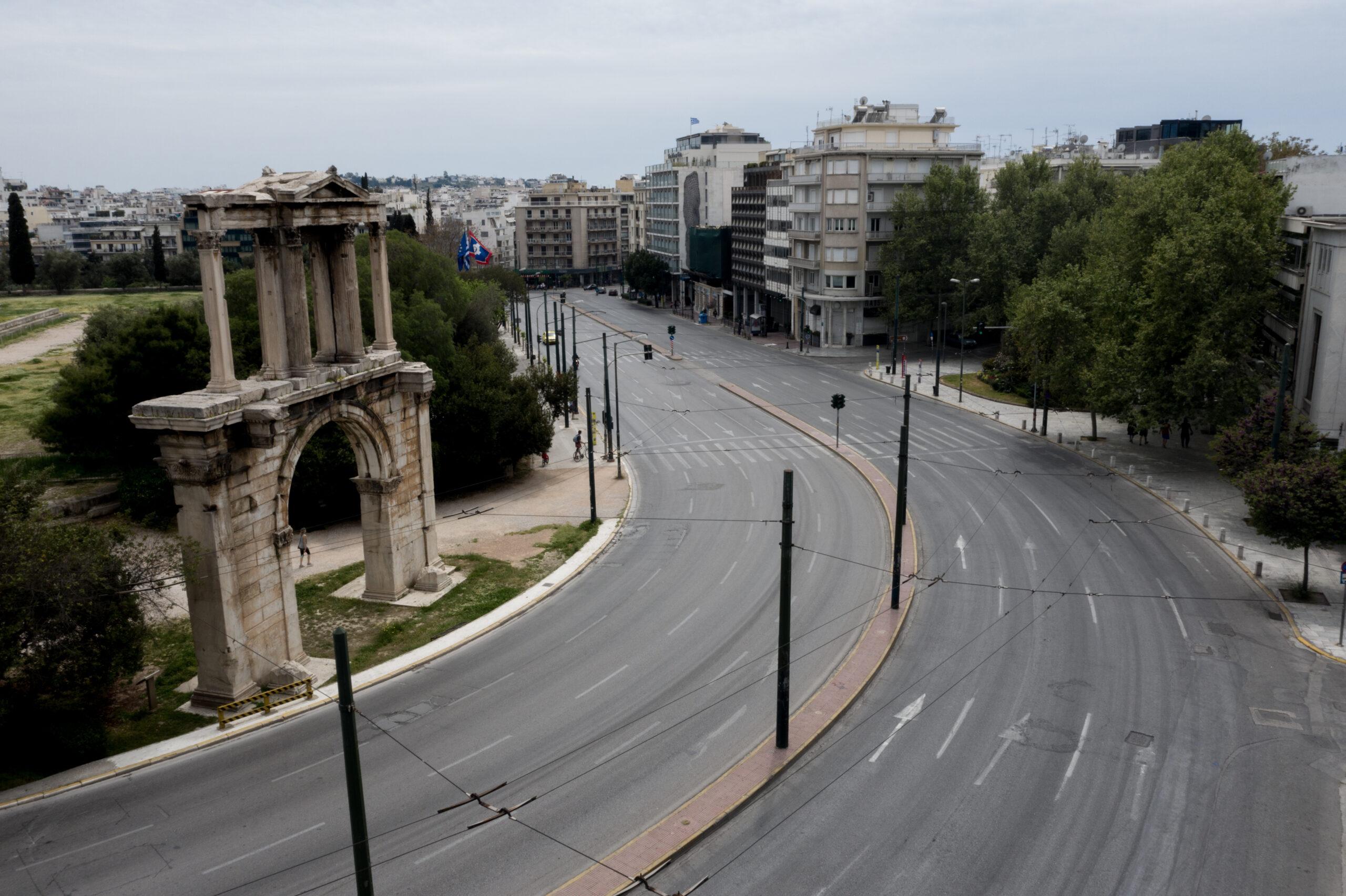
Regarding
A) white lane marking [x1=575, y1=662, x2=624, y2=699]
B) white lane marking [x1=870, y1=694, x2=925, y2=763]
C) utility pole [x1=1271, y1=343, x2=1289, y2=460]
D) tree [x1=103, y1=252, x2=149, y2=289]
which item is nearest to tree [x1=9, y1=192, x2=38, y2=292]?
tree [x1=103, y1=252, x2=149, y2=289]

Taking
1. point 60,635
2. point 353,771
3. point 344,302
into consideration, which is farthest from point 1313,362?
point 60,635

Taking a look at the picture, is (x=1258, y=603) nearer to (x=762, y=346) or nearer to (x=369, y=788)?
(x=369, y=788)

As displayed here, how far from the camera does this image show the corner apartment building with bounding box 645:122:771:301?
133500 millimetres

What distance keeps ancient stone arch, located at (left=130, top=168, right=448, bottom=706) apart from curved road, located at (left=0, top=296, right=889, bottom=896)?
3.41 m

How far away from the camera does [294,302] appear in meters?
29.7

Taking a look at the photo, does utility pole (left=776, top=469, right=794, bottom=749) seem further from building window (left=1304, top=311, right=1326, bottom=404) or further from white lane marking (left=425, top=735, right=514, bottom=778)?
building window (left=1304, top=311, right=1326, bottom=404)

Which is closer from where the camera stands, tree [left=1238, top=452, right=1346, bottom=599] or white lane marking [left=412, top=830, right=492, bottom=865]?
white lane marking [left=412, top=830, right=492, bottom=865]

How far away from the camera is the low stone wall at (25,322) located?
3794 inches

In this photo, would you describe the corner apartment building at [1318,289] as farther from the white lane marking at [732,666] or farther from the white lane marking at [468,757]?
the white lane marking at [468,757]

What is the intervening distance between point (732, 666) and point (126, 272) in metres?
138

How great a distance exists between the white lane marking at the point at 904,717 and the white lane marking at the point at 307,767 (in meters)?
13.1

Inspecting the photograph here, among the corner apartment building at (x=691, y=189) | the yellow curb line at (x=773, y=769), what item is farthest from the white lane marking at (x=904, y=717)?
the corner apartment building at (x=691, y=189)

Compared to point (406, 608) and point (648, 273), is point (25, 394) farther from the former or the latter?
point (648, 273)

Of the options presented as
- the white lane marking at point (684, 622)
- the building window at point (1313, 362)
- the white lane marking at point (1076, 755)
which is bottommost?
the white lane marking at point (684, 622)
